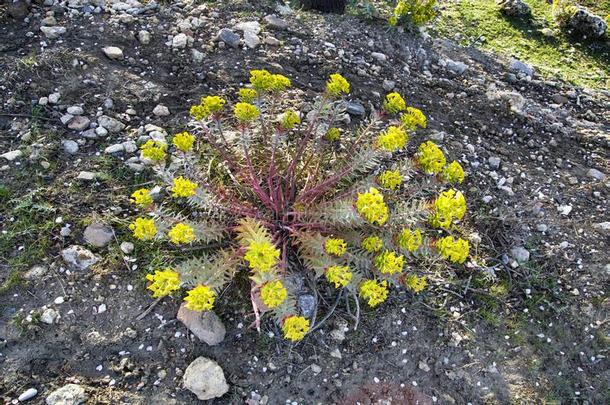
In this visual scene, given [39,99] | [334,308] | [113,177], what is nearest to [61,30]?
[39,99]

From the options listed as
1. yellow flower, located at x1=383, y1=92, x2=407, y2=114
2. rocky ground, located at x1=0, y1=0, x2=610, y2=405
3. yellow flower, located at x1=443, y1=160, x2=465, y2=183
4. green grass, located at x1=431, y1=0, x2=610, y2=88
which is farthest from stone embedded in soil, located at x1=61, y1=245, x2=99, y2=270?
green grass, located at x1=431, y1=0, x2=610, y2=88

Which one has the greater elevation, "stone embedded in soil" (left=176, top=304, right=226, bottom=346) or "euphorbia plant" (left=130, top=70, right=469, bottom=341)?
"euphorbia plant" (left=130, top=70, right=469, bottom=341)

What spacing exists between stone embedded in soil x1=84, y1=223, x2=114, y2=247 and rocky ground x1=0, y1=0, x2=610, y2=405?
0.01 meters

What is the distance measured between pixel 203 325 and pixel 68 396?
0.78 metres

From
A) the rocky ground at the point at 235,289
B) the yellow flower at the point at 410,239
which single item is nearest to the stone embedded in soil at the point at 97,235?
the rocky ground at the point at 235,289

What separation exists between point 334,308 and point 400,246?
0.62 m

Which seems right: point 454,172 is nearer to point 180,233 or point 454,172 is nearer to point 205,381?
point 180,233

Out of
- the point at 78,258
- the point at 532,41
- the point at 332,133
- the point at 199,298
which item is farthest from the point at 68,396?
the point at 532,41

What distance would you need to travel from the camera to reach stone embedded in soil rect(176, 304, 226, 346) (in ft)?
9.56

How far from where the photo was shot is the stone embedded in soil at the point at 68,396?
8.57ft

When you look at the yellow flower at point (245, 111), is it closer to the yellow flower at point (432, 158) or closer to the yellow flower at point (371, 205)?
the yellow flower at point (371, 205)

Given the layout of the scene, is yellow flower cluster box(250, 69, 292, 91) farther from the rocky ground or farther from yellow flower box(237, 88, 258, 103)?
the rocky ground

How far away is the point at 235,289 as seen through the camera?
10.3ft

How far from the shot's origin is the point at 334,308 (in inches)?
123
